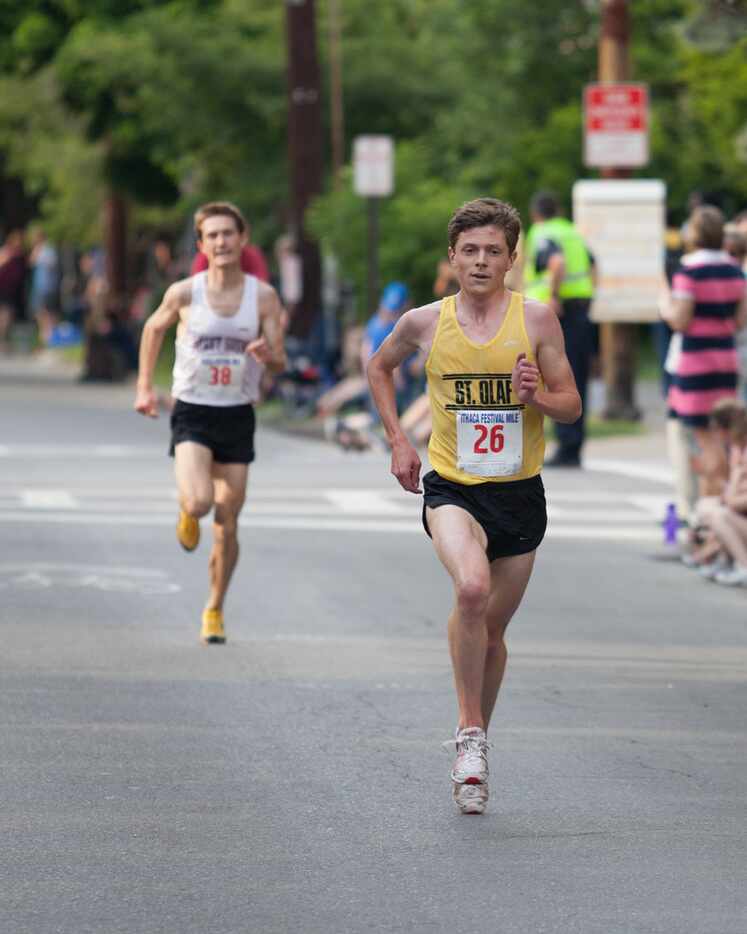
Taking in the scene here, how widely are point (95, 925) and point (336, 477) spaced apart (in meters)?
13.7

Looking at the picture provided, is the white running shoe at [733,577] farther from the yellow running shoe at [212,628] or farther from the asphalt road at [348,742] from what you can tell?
the yellow running shoe at [212,628]

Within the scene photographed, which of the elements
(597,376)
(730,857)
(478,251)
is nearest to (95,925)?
(730,857)

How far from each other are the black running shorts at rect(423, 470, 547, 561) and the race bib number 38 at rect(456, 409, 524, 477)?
0.06m

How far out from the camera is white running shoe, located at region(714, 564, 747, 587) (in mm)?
13953

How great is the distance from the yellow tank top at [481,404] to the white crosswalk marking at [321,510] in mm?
7937

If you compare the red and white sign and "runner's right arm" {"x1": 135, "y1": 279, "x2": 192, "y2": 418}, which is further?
the red and white sign

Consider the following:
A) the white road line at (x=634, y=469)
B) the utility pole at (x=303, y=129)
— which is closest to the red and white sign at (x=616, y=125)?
the white road line at (x=634, y=469)

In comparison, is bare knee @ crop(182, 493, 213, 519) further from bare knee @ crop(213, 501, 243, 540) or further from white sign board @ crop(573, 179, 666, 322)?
white sign board @ crop(573, 179, 666, 322)

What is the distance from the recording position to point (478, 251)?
8.02m

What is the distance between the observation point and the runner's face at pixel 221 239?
11.4 meters

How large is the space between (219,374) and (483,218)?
3.64 meters

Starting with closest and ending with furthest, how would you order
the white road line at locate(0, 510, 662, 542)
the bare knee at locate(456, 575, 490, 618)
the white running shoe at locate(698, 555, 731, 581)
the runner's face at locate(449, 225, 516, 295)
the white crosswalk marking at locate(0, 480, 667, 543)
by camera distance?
the bare knee at locate(456, 575, 490, 618)
the runner's face at locate(449, 225, 516, 295)
the white running shoe at locate(698, 555, 731, 581)
the white road line at locate(0, 510, 662, 542)
the white crosswalk marking at locate(0, 480, 667, 543)

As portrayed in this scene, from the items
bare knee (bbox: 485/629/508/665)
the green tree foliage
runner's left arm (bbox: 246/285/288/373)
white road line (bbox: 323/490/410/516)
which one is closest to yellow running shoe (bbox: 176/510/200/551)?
runner's left arm (bbox: 246/285/288/373)

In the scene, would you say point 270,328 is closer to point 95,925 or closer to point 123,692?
point 123,692
